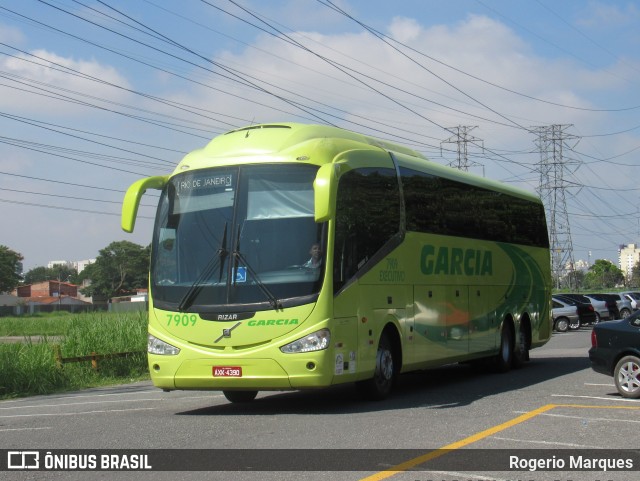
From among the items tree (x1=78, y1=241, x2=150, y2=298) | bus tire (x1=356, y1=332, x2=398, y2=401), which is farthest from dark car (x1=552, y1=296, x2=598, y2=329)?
tree (x1=78, y1=241, x2=150, y2=298)

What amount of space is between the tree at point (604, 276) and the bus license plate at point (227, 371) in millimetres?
140598

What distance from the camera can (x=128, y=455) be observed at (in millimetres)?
9523

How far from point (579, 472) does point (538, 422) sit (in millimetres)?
2964

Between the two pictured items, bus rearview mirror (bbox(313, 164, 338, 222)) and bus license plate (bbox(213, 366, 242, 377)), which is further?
bus license plate (bbox(213, 366, 242, 377))

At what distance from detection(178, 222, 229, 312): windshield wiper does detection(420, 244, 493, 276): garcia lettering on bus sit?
415cm

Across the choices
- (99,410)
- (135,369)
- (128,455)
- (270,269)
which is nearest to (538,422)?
(270,269)

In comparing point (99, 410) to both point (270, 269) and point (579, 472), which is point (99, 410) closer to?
point (270, 269)

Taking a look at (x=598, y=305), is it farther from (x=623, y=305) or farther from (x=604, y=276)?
(x=604, y=276)

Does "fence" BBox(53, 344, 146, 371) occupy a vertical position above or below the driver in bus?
below

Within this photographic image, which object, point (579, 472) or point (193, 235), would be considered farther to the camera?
point (193, 235)

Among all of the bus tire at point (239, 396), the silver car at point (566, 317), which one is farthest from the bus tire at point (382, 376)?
the silver car at point (566, 317)

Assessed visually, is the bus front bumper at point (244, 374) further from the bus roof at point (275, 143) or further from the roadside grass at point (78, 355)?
the roadside grass at point (78, 355)

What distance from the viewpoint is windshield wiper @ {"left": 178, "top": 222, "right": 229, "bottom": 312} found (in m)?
13.0

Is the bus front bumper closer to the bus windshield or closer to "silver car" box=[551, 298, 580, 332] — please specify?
the bus windshield
